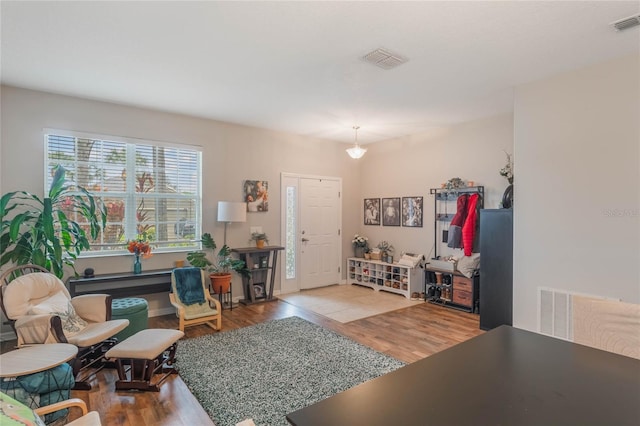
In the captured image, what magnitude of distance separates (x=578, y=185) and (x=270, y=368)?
337cm

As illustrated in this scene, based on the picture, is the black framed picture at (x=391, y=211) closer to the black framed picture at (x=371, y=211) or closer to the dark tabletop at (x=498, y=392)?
the black framed picture at (x=371, y=211)

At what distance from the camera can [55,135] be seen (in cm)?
407

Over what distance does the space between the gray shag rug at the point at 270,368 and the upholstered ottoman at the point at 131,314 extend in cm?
50

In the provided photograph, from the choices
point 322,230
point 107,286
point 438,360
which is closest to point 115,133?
point 107,286

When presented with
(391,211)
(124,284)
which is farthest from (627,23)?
(124,284)

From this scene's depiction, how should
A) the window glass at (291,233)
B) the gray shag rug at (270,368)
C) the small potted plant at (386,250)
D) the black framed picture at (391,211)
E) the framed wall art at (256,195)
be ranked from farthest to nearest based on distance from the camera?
1. the black framed picture at (391,211)
2. the small potted plant at (386,250)
3. the window glass at (291,233)
4. the framed wall art at (256,195)
5. the gray shag rug at (270,368)

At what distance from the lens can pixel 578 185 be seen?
326 centimetres

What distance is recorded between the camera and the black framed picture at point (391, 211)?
6.34 m

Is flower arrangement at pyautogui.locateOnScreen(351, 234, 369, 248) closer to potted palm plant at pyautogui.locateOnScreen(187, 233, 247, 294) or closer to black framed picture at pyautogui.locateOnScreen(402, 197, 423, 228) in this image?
black framed picture at pyautogui.locateOnScreen(402, 197, 423, 228)

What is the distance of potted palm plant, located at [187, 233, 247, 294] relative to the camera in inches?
182

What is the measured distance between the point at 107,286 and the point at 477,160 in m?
5.32

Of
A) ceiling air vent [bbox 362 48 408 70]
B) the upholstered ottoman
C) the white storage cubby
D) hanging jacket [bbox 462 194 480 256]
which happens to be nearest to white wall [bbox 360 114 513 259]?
hanging jacket [bbox 462 194 480 256]

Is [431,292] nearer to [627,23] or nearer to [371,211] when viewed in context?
[371,211]

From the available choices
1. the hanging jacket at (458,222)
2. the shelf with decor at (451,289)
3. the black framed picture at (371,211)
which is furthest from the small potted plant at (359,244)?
the hanging jacket at (458,222)
